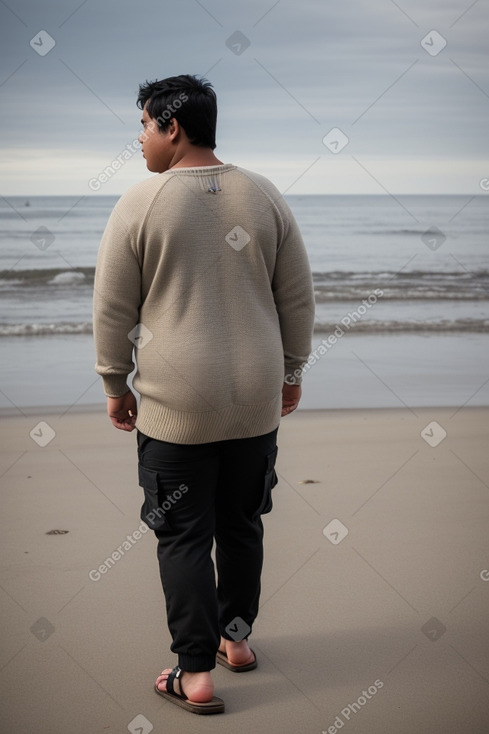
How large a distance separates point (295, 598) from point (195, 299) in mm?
1330

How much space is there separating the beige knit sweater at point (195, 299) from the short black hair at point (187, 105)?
4.2 inches

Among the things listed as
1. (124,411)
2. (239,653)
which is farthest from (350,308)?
(124,411)

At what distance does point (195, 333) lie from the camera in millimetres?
2129

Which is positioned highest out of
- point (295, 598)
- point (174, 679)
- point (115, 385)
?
point (115, 385)

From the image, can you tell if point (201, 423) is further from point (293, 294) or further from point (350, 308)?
point (350, 308)

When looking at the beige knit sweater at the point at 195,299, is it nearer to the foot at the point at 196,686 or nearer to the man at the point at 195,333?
the man at the point at 195,333

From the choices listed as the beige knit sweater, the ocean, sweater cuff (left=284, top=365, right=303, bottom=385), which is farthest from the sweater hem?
the ocean

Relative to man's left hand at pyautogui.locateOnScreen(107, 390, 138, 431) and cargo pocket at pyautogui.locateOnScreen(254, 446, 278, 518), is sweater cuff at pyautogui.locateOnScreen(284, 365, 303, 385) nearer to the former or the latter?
cargo pocket at pyautogui.locateOnScreen(254, 446, 278, 518)

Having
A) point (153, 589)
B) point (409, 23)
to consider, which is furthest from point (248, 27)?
point (153, 589)

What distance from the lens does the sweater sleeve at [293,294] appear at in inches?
89.6

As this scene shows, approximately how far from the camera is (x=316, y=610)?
2879 mm

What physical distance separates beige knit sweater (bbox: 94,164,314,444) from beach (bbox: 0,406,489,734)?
0.77 meters

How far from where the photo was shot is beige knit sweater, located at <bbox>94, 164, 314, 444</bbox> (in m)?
2.10

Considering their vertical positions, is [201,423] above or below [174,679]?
above
